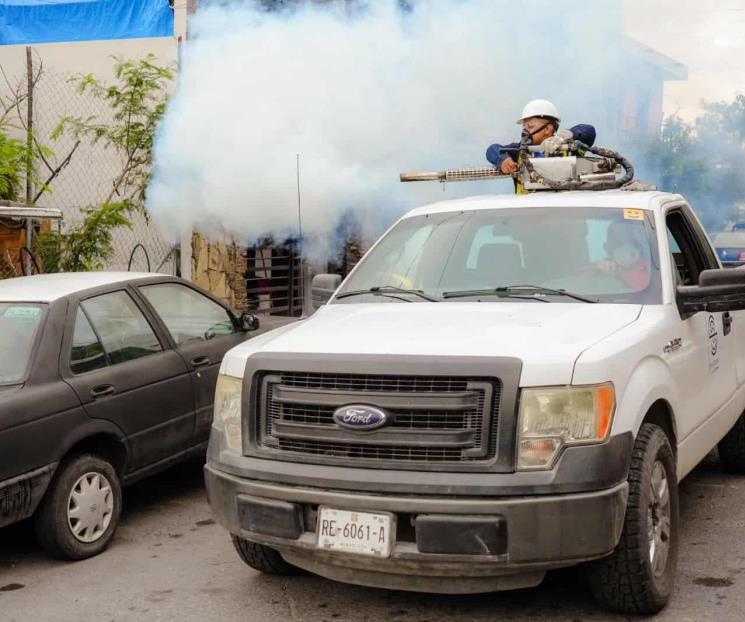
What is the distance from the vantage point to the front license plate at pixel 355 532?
12.1 feet

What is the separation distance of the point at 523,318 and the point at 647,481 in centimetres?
86

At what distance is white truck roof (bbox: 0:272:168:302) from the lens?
552 centimetres

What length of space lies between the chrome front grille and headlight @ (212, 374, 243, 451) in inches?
8.3

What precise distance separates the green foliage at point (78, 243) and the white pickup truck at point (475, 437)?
602 cm

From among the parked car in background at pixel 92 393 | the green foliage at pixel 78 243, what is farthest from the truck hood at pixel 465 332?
the green foliage at pixel 78 243

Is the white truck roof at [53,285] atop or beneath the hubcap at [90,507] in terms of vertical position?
atop

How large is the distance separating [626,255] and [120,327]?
9.68 feet

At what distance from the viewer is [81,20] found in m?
12.2

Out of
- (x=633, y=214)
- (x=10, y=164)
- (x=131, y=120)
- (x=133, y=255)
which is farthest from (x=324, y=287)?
(x=133, y=255)

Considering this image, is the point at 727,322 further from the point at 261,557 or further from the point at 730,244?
the point at 730,244

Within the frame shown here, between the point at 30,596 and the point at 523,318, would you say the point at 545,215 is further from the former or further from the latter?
the point at 30,596

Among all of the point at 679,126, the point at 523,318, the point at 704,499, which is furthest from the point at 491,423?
the point at 679,126

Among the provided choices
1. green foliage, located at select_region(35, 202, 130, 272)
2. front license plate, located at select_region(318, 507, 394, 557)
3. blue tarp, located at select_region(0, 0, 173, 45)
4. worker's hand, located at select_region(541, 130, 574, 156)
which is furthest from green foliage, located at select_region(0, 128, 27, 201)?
front license plate, located at select_region(318, 507, 394, 557)

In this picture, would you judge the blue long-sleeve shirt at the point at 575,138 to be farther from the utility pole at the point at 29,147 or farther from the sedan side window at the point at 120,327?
the utility pole at the point at 29,147
